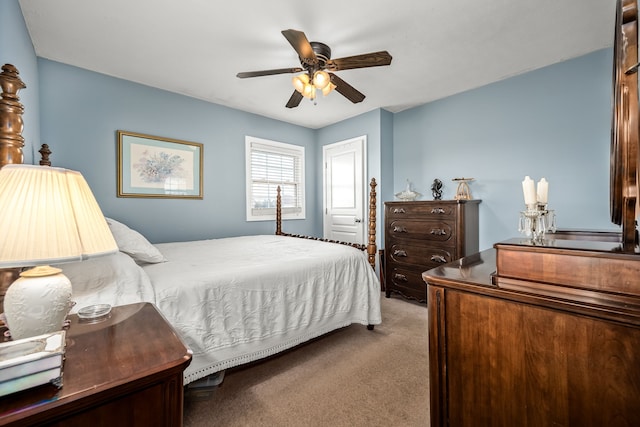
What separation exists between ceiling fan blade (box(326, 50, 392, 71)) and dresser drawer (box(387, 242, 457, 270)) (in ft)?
6.58

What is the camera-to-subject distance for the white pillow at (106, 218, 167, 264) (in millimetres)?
1841

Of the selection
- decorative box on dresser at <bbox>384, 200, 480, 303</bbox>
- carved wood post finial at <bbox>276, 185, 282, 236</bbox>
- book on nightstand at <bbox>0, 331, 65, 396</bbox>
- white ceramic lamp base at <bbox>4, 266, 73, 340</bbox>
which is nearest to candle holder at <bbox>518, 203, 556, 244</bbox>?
book on nightstand at <bbox>0, 331, 65, 396</bbox>

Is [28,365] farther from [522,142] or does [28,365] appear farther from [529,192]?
[522,142]

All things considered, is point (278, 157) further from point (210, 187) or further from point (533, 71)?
point (533, 71)

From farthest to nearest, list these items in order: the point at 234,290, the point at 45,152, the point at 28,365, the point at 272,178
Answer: the point at 272,178 < the point at 45,152 < the point at 234,290 < the point at 28,365

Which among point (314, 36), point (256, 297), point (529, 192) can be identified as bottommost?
point (256, 297)

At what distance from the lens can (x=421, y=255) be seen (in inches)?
125

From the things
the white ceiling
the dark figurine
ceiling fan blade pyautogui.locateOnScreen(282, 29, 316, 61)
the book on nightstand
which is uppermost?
the white ceiling

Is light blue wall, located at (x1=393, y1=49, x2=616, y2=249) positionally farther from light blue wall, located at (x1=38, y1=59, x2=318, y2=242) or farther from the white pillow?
the white pillow

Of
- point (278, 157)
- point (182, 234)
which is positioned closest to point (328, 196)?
point (278, 157)

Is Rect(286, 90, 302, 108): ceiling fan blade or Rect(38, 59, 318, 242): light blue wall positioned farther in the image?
Rect(38, 59, 318, 242): light blue wall

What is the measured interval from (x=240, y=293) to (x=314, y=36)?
204 cm

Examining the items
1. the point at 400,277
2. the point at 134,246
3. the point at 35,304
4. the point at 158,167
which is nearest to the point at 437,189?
the point at 400,277

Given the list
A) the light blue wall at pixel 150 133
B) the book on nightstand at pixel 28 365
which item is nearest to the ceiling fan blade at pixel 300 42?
the book on nightstand at pixel 28 365
